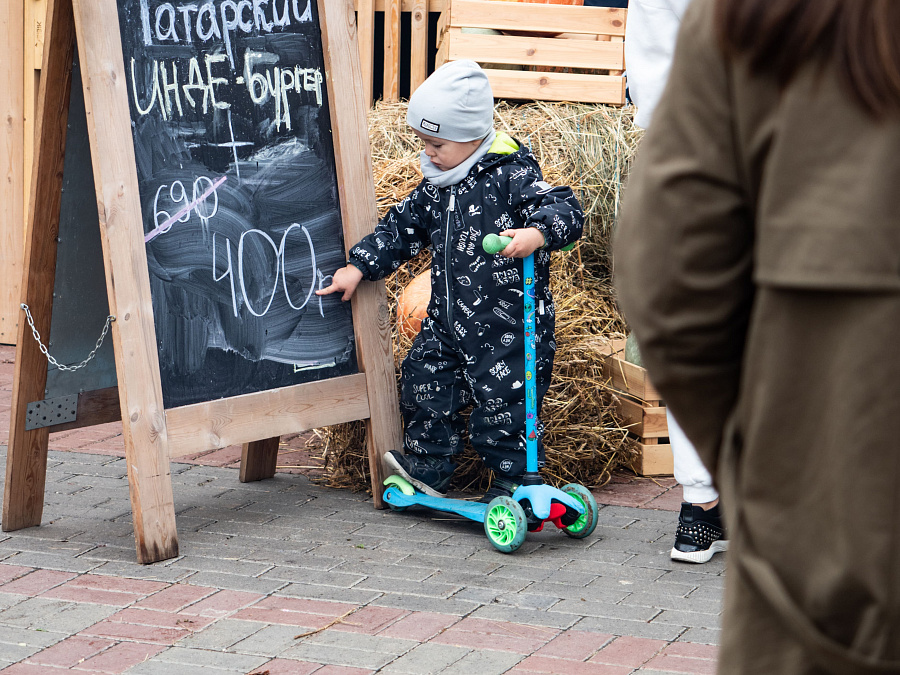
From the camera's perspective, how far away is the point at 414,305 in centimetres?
478

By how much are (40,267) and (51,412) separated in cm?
53

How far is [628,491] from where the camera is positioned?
4762 millimetres

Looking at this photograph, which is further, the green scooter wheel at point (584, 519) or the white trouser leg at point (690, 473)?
the green scooter wheel at point (584, 519)

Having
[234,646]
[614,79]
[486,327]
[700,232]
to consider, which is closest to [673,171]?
[700,232]

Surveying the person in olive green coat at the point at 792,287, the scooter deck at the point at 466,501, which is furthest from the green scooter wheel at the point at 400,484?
the person in olive green coat at the point at 792,287

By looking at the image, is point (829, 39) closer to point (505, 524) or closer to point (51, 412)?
point (505, 524)

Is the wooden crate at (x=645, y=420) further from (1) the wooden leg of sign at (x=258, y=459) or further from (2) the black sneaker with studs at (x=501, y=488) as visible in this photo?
(1) the wooden leg of sign at (x=258, y=459)

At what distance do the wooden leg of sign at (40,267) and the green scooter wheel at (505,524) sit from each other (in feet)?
5.42

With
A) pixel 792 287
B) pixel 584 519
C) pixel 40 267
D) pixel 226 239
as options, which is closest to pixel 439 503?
pixel 584 519

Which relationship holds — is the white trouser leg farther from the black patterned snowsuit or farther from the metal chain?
the metal chain

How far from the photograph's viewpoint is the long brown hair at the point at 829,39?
1062 millimetres

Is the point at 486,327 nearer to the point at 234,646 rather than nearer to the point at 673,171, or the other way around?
the point at 234,646

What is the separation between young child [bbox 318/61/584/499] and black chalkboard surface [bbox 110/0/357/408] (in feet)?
0.68

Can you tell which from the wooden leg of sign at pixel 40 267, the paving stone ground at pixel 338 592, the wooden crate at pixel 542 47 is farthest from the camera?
the wooden crate at pixel 542 47
